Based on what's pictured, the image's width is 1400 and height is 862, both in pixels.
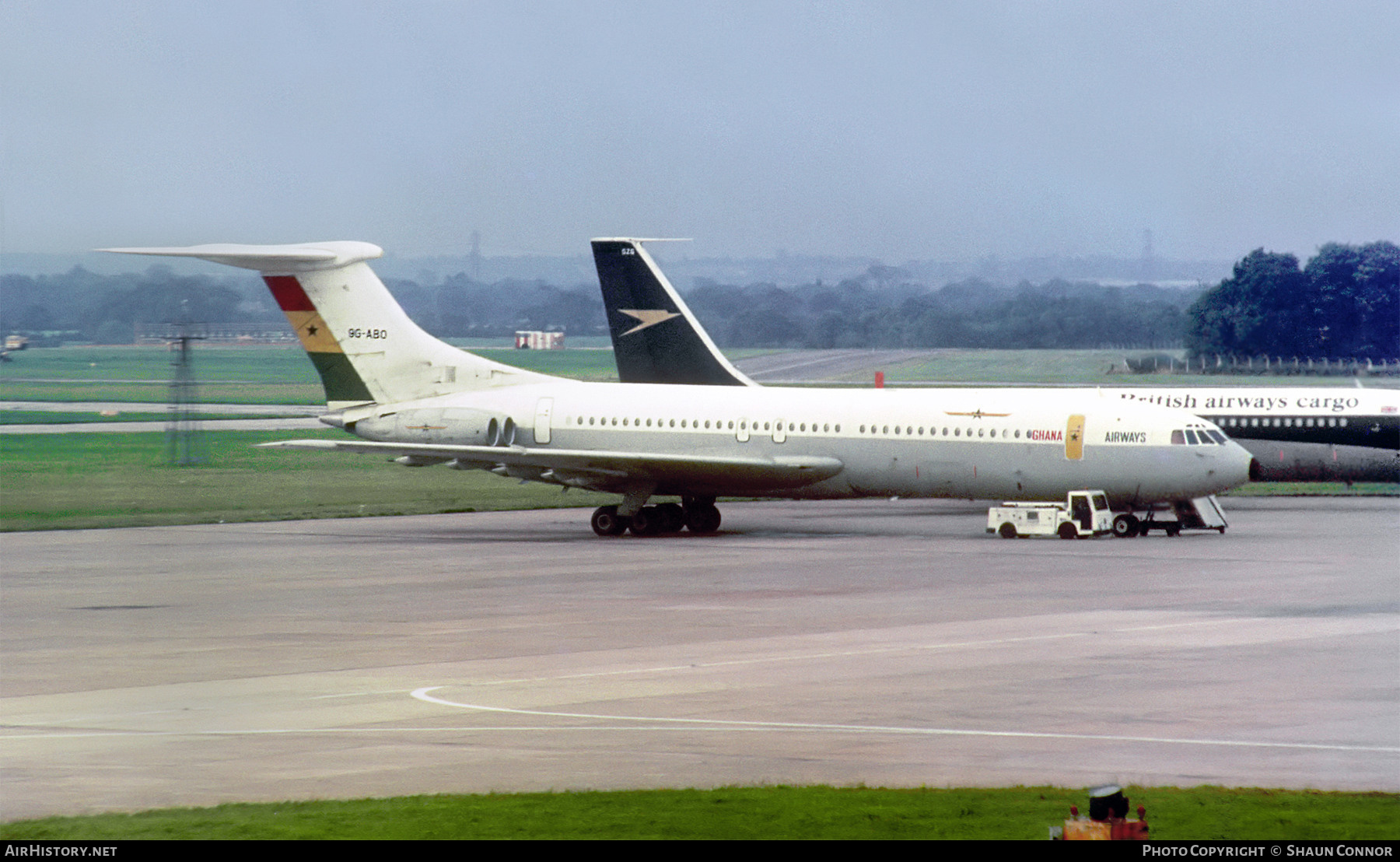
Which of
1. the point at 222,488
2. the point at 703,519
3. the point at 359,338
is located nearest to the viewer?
the point at 703,519

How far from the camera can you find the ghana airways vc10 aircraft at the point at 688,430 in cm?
4719

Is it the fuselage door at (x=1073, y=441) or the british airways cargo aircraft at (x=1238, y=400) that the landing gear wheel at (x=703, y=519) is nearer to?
the british airways cargo aircraft at (x=1238, y=400)

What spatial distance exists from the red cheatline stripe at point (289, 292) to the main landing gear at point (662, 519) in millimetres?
10355

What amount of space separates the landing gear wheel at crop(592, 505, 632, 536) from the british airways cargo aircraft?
9.26m

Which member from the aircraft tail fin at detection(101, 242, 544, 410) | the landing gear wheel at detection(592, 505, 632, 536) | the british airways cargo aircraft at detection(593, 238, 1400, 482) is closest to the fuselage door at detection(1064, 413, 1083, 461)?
the british airways cargo aircraft at detection(593, 238, 1400, 482)

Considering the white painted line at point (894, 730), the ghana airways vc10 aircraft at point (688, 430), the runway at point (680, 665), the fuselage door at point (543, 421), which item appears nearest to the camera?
the runway at point (680, 665)

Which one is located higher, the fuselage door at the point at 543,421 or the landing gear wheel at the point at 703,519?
the fuselage door at the point at 543,421

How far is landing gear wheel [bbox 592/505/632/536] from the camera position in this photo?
49469mm

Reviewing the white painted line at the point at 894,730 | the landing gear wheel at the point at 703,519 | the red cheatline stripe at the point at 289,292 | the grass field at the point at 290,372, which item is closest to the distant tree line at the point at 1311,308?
the grass field at the point at 290,372

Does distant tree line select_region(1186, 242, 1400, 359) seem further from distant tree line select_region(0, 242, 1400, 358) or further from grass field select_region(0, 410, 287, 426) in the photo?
grass field select_region(0, 410, 287, 426)

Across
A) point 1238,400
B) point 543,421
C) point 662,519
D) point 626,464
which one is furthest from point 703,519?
point 1238,400

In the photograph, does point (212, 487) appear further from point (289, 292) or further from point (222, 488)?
point (289, 292)

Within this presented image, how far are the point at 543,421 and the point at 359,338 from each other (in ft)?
19.3

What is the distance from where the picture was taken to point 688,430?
49.6 meters
